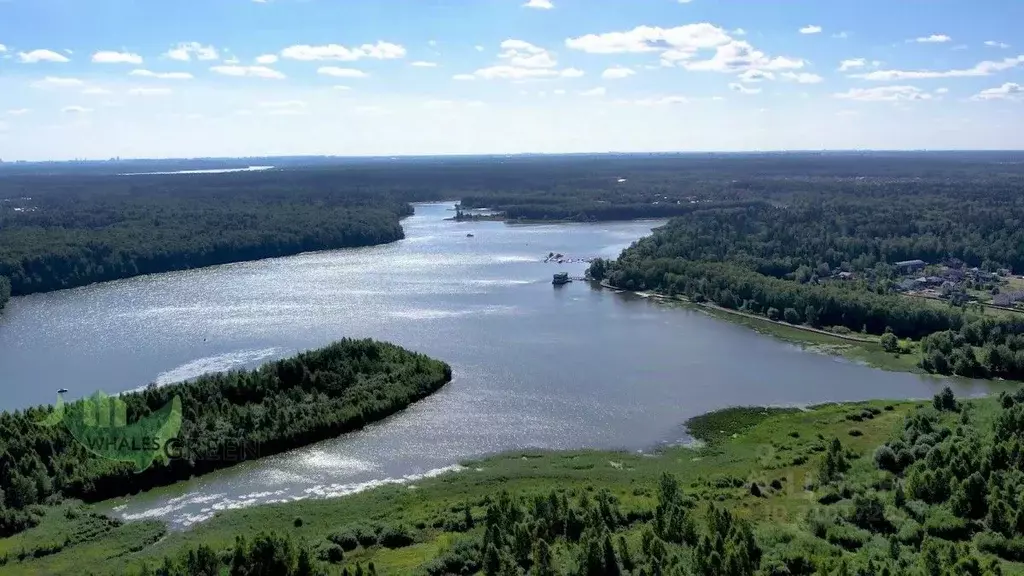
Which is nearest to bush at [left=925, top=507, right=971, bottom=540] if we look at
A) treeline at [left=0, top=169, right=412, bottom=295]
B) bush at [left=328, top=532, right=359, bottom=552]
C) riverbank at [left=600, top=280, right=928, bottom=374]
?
bush at [left=328, top=532, right=359, bottom=552]

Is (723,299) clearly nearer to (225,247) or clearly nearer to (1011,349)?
(1011,349)

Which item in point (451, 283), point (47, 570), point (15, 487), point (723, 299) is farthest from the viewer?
point (451, 283)

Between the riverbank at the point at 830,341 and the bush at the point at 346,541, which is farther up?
the riverbank at the point at 830,341

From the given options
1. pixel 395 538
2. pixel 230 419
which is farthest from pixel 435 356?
pixel 395 538

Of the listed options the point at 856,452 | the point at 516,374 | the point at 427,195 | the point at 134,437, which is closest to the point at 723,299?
the point at 516,374

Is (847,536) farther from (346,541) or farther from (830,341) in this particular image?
(830,341)

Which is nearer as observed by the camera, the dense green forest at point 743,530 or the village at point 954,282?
the dense green forest at point 743,530

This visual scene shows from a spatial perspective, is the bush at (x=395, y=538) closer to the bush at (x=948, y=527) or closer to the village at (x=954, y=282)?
the bush at (x=948, y=527)

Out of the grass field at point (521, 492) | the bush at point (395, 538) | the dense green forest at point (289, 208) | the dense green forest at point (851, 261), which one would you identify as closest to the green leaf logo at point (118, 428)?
the grass field at point (521, 492)
